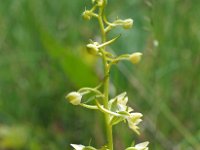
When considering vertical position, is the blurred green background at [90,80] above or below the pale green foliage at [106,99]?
above

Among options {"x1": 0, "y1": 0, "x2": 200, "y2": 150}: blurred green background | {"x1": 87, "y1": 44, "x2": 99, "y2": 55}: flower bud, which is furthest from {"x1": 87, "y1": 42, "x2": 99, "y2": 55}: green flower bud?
{"x1": 0, "y1": 0, "x2": 200, "y2": 150}: blurred green background

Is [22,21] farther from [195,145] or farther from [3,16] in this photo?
[195,145]

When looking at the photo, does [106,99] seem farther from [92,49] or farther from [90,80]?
[90,80]

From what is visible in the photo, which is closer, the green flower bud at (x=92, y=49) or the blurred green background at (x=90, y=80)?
the green flower bud at (x=92, y=49)

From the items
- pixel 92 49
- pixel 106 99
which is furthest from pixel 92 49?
pixel 106 99

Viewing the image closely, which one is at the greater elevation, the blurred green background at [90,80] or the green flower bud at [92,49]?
the blurred green background at [90,80]

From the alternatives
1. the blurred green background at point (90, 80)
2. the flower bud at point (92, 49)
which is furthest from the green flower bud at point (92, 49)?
the blurred green background at point (90, 80)

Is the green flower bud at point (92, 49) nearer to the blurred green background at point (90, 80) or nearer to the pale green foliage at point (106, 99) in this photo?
the pale green foliage at point (106, 99)

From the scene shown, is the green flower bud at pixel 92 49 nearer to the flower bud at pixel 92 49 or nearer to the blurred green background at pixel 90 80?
the flower bud at pixel 92 49

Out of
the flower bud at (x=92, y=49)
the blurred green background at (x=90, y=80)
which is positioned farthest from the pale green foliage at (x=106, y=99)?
the blurred green background at (x=90, y=80)

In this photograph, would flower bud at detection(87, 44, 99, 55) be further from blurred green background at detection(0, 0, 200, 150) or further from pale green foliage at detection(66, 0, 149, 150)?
blurred green background at detection(0, 0, 200, 150)
